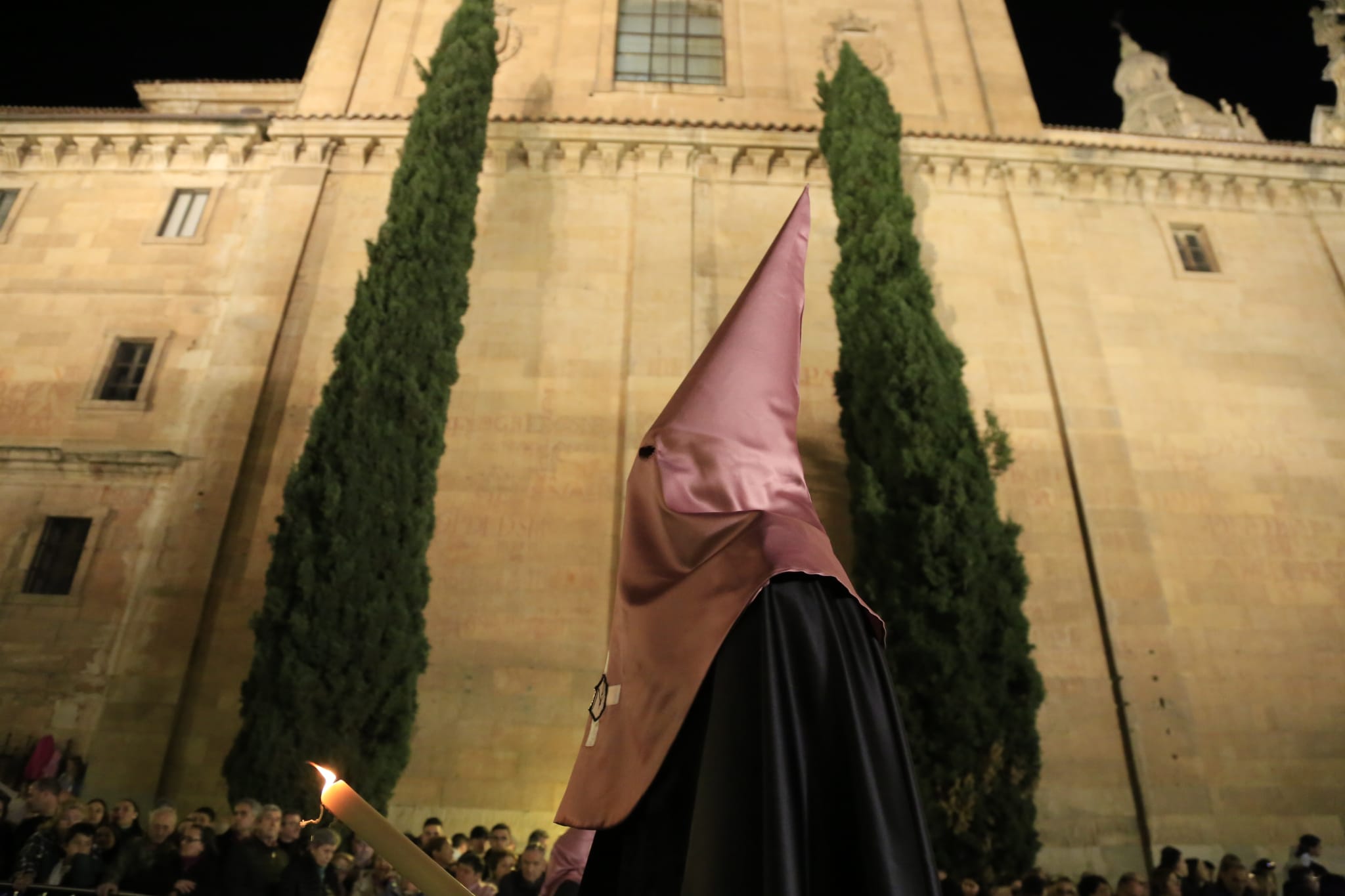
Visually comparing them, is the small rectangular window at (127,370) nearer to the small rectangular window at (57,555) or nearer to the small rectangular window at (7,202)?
the small rectangular window at (57,555)

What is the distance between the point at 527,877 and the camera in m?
5.48

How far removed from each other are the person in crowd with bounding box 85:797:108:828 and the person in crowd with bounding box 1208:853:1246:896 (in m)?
8.71

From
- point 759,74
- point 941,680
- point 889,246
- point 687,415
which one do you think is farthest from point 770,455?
point 759,74

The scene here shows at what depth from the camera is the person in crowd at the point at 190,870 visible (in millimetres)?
4961

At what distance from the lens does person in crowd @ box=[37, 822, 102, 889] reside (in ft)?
15.6

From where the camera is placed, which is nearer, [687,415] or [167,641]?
[687,415]

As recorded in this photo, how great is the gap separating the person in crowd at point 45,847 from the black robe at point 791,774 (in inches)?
188

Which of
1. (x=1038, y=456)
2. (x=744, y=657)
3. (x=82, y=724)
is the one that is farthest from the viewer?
(x=1038, y=456)

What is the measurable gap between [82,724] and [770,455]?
33.7 ft

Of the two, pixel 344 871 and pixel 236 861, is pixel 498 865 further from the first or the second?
pixel 236 861

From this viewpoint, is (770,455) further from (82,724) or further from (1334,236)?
(1334,236)

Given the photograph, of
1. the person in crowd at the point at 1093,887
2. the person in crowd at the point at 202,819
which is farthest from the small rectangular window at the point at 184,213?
the person in crowd at the point at 1093,887

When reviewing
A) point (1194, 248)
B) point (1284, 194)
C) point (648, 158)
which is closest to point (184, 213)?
point (648, 158)

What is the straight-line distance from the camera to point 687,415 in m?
1.52
